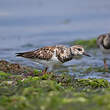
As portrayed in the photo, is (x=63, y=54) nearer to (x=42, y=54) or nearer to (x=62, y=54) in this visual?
(x=62, y=54)

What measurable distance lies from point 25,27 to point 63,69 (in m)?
4.35

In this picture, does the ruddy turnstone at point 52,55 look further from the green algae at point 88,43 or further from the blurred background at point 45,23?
the green algae at point 88,43

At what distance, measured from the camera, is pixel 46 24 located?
41.7 feet

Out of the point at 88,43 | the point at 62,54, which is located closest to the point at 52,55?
the point at 62,54

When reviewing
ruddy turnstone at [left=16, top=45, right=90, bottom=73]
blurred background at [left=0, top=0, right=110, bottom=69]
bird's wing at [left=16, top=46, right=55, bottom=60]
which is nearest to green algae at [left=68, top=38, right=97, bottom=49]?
blurred background at [left=0, top=0, right=110, bottom=69]

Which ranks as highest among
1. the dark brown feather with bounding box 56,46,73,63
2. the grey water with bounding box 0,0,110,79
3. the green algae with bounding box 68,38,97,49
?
the grey water with bounding box 0,0,110,79

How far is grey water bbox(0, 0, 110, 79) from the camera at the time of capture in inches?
452

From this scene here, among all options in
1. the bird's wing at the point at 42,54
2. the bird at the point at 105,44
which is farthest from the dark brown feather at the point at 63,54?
the bird at the point at 105,44

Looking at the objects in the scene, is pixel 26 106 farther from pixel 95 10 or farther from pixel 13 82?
pixel 95 10

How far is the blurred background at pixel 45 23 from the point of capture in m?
11.7

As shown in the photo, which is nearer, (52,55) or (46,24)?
(52,55)

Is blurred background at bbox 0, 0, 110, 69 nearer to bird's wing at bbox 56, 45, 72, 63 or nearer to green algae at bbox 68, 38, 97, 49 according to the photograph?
green algae at bbox 68, 38, 97, 49

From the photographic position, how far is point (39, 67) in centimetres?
834

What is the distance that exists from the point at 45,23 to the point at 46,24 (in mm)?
85
